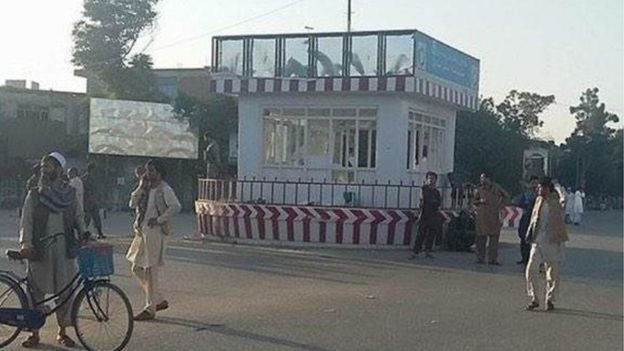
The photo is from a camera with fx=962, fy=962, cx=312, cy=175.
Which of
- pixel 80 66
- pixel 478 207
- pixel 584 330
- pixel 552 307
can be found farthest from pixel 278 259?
pixel 80 66

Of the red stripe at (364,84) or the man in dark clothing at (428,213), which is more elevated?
the red stripe at (364,84)

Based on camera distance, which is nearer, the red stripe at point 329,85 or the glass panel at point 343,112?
the red stripe at point 329,85

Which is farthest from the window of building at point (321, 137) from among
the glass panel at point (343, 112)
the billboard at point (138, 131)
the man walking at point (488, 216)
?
the billboard at point (138, 131)

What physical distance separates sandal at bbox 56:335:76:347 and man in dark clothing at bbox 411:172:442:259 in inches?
432

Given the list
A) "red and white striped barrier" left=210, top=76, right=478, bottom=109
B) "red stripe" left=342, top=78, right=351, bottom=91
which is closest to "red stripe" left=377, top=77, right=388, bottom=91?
"red and white striped barrier" left=210, top=76, right=478, bottom=109

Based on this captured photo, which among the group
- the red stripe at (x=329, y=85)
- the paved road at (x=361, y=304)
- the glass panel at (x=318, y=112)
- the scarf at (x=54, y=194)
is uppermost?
the red stripe at (x=329, y=85)

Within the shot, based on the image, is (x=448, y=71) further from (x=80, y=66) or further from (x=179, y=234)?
(x=80, y=66)

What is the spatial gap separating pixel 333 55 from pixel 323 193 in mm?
3245

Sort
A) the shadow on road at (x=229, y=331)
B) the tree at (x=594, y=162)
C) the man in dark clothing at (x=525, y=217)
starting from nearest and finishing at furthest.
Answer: the shadow on road at (x=229, y=331), the man in dark clothing at (x=525, y=217), the tree at (x=594, y=162)

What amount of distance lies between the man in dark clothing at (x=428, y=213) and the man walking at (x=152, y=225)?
8871 millimetres

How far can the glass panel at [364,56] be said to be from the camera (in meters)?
22.1

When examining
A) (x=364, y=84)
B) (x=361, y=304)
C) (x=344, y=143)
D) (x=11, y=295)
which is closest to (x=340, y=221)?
(x=344, y=143)

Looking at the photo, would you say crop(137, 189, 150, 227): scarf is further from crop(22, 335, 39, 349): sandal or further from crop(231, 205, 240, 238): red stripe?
crop(231, 205, 240, 238): red stripe

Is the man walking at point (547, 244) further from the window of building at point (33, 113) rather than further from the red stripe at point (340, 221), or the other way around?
the window of building at point (33, 113)
